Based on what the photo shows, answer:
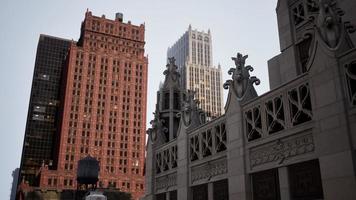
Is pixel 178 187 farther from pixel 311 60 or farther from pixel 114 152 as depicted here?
pixel 114 152

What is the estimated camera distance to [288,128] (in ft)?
64.7

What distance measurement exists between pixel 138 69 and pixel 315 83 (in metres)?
144

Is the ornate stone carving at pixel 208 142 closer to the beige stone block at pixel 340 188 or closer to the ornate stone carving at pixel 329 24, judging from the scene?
the beige stone block at pixel 340 188

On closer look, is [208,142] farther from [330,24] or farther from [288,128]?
[330,24]

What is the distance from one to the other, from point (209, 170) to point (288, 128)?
340 inches

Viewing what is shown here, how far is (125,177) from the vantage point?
460ft

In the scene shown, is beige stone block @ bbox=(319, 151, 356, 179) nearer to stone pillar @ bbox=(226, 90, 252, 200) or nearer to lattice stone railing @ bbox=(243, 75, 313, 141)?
lattice stone railing @ bbox=(243, 75, 313, 141)

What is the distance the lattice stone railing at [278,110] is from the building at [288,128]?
0.18 ft

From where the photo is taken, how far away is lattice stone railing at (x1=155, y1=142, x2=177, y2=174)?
32750mm

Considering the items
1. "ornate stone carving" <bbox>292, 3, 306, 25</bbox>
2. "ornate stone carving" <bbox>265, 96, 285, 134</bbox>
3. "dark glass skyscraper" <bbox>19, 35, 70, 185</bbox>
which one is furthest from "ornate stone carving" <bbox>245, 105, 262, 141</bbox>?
"dark glass skyscraper" <bbox>19, 35, 70, 185</bbox>

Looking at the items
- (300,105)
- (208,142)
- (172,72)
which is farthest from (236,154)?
(172,72)

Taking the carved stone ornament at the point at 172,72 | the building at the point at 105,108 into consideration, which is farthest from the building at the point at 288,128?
the building at the point at 105,108

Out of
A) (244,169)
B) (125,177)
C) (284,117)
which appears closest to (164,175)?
(244,169)

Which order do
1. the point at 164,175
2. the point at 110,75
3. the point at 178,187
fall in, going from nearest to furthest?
the point at 178,187, the point at 164,175, the point at 110,75
